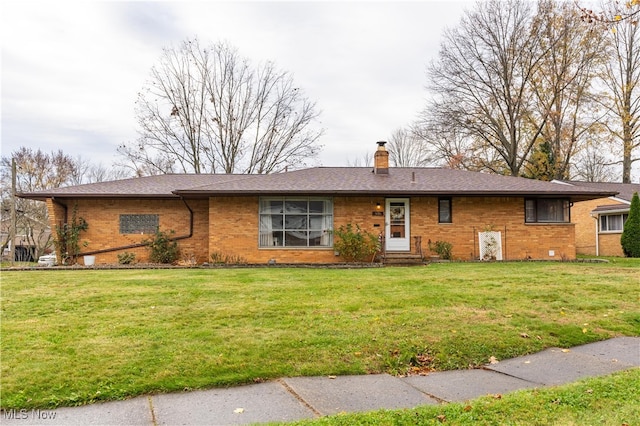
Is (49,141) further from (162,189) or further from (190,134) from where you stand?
(162,189)

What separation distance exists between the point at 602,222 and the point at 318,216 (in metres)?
15.4

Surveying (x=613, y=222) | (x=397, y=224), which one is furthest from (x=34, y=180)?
(x=613, y=222)

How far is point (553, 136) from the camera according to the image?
28469 mm

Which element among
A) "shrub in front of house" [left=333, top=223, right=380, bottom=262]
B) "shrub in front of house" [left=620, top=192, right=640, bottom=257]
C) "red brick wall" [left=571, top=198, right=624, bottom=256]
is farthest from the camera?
"red brick wall" [left=571, top=198, right=624, bottom=256]

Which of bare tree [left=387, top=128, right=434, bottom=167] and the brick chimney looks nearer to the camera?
the brick chimney

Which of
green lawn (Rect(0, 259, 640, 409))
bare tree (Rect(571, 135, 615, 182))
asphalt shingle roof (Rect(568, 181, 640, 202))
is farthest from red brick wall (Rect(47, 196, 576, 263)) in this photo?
bare tree (Rect(571, 135, 615, 182))

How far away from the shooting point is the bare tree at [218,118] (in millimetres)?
30922

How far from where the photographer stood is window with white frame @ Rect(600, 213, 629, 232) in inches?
827

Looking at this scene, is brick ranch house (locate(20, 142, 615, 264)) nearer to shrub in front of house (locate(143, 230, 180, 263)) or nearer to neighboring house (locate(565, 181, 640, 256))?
shrub in front of house (locate(143, 230, 180, 263))

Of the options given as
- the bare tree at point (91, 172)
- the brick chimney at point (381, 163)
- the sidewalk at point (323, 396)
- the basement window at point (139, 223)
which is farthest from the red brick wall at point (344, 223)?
the bare tree at point (91, 172)

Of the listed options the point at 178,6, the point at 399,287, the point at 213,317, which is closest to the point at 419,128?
the point at 178,6

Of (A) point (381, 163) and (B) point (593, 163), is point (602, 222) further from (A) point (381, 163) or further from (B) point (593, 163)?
(B) point (593, 163)

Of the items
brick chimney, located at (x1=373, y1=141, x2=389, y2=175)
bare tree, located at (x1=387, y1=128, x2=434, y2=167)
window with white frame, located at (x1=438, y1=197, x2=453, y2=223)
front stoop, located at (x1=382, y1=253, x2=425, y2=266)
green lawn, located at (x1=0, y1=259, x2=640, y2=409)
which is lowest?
green lawn, located at (x1=0, y1=259, x2=640, y2=409)

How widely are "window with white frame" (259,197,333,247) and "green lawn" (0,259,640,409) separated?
578cm
